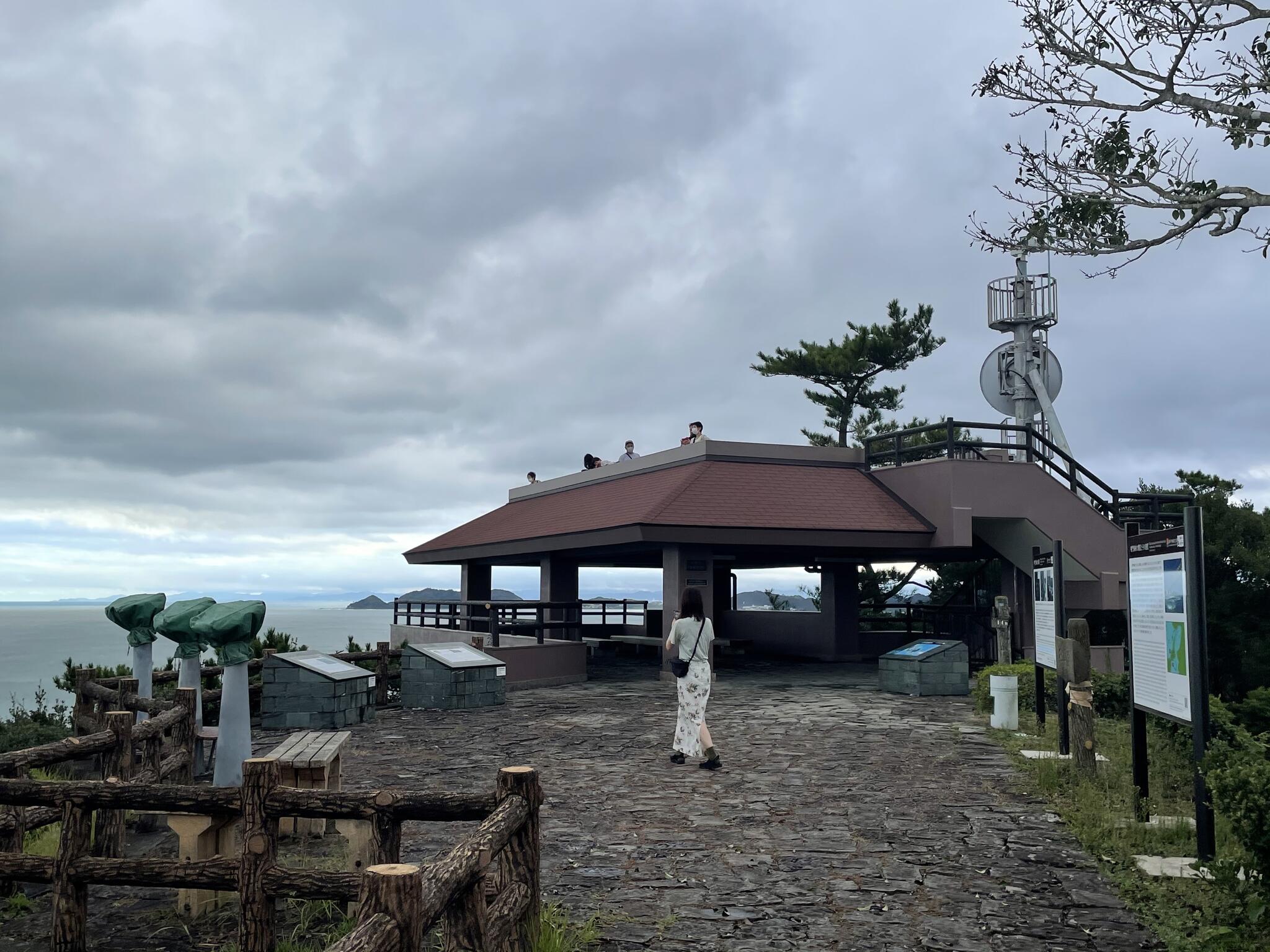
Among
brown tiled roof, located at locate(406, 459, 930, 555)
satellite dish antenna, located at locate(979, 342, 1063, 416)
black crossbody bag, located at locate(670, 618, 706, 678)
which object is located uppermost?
satellite dish antenna, located at locate(979, 342, 1063, 416)

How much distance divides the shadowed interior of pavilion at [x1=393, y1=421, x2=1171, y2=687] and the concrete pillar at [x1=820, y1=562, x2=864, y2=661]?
4 cm

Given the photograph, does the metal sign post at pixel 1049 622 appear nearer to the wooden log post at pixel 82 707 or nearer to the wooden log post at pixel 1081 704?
the wooden log post at pixel 1081 704

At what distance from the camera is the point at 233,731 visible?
8.05 m

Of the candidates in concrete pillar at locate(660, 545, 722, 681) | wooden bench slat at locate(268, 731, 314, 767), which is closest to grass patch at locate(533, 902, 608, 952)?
wooden bench slat at locate(268, 731, 314, 767)

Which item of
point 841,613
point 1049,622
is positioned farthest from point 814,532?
point 1049,622

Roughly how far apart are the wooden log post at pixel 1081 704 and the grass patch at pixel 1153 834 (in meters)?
0.15

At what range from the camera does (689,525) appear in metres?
18.7

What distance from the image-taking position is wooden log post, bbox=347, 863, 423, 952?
349 cm

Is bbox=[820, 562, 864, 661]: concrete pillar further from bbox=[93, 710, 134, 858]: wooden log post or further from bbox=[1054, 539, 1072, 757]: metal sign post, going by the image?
bbox=[93, 710, 134, 858]: wooden log post

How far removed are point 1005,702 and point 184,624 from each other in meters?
9.65

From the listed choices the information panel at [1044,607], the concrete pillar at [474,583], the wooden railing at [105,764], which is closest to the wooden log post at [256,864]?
the wooden railing at [105,764]

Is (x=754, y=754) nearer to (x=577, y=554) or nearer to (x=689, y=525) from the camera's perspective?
(x=689, y=525)

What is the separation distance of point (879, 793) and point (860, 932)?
12.3ft

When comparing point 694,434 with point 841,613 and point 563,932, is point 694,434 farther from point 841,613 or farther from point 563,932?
point 563,932
